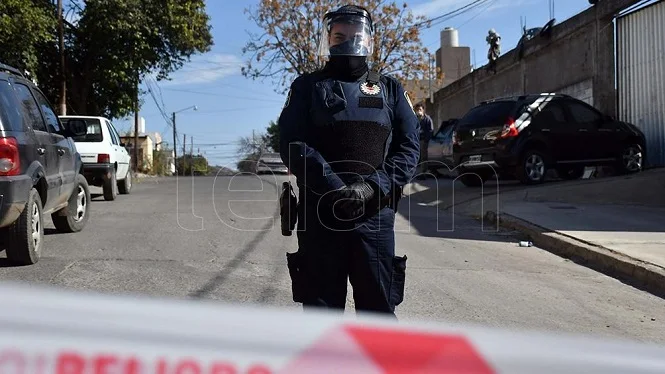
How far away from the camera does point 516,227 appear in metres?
9.32

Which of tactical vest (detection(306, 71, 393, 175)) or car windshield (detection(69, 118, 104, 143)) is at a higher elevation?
car windshield (detection(69, 118, 104, 143))

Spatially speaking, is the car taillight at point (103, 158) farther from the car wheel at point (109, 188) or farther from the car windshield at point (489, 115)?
the car windshield at point (489, 115)

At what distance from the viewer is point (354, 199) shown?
2791 mm

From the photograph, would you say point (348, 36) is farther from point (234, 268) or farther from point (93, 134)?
point (93, 134)

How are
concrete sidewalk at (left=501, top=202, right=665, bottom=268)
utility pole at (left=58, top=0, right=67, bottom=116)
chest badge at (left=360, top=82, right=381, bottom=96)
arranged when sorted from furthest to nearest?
utility pole at (left=58, top=0, right=67, bottom=116), concrete sidewalk at (left=501, top=202, right=665, bottom=268), chest badge at (left=360, top=82, right=381, bottom=96)

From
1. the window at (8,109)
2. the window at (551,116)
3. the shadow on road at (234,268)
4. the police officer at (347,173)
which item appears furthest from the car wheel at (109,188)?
the police officer at (347,173)

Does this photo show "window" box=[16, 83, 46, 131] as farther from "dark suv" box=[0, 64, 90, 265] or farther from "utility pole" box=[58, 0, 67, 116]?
"utility pole" box=[58, 0, 67, 116]

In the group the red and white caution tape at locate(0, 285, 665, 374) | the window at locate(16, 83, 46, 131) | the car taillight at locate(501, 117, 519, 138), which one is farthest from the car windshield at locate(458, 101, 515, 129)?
the red and white caution tape at locate(0, 285, 665, 374)

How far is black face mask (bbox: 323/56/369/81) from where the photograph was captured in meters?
2.99

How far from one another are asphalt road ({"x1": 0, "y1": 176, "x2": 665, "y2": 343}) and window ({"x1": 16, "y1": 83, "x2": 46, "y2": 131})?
128 centimetres

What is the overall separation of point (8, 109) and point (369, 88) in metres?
4.09

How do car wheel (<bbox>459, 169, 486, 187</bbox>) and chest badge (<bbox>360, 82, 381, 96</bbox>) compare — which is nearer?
chest badge (<bbox>360, 82, 381, 96</bbox>)

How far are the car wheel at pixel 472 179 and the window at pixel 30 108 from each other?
856 centimetres

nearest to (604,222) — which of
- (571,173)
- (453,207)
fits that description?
(453,207)
